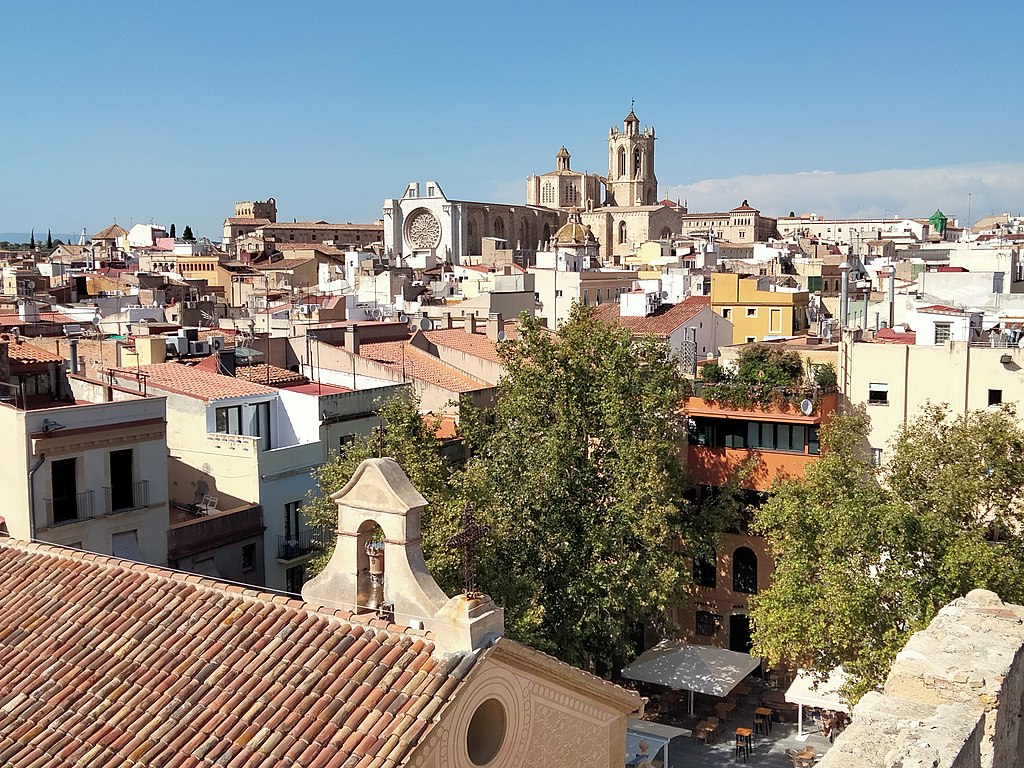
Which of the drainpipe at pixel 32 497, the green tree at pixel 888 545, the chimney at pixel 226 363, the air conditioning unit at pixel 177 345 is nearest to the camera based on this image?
the green tree at pixel 888 545

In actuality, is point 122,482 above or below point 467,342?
below

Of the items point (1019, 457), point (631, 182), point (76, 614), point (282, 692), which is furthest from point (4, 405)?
point (631, 182)

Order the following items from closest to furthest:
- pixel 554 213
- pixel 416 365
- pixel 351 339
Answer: pixel 416 365
pixel 351 339
pixel 554 213

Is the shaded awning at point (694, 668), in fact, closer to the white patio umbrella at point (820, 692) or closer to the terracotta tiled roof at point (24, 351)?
the white patio umbrella at point (820, 692)

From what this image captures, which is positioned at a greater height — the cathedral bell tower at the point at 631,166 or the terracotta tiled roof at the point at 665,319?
the cathedral bell tower at the point at 631,166

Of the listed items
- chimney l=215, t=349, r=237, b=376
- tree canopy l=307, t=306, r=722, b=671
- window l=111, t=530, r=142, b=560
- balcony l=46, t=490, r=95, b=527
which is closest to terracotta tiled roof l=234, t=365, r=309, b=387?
chimney l=215, t=349, r=237, b=376

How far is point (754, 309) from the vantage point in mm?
33969

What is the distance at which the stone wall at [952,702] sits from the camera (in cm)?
622

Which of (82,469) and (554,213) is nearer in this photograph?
(82,469)

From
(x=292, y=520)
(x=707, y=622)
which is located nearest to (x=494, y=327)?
(x=707, y=622)

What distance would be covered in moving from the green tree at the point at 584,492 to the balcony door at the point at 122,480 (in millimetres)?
5430

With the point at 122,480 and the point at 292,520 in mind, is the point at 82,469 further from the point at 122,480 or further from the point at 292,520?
the point at 292,520

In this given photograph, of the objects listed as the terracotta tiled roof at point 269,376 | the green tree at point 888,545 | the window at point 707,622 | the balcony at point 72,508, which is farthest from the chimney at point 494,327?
the balcony at point 72,508

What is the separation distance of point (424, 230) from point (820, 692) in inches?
3884
